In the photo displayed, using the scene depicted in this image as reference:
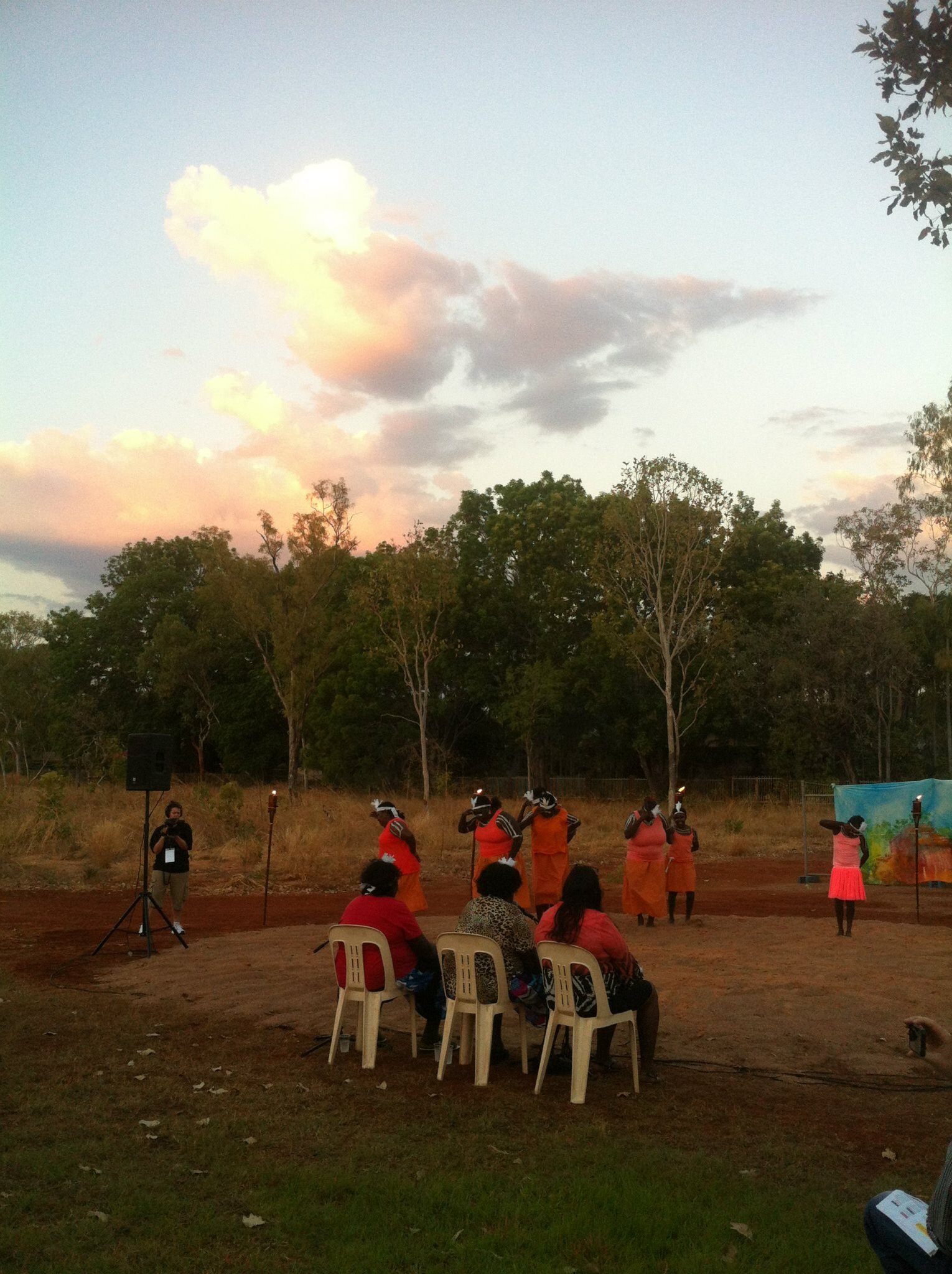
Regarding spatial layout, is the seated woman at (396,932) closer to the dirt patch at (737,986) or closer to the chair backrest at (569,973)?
the dirt patch at (737,986)

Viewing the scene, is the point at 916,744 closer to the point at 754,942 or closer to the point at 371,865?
the point at 754,942

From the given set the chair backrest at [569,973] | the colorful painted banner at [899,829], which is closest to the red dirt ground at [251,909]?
the colorful painted banner at [899,829]

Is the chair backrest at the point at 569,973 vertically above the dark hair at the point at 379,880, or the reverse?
the dark hair at the point at 379,880

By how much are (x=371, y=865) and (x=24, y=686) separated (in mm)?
62170

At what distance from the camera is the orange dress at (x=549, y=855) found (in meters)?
13.1

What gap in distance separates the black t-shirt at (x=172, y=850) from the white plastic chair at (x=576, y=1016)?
7771mm

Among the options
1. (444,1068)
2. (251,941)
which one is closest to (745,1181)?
(444,1068)

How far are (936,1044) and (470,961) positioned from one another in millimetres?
4054

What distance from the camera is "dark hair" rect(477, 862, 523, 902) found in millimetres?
8070

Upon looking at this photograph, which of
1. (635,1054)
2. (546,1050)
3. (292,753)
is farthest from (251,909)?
(292,753)

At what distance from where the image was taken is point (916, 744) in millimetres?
42344

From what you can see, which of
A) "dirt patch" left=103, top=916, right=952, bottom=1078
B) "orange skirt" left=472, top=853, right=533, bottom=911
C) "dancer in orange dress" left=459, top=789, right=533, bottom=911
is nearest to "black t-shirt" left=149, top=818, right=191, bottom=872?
"dirt patch" left=103, top=916, right=952, bottom=1078

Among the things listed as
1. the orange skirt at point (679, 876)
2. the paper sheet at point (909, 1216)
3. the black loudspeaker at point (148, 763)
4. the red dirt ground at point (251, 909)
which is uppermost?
the black loudspeaker at point (148, 763)

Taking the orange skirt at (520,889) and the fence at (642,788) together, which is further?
the fence at (642,788)
